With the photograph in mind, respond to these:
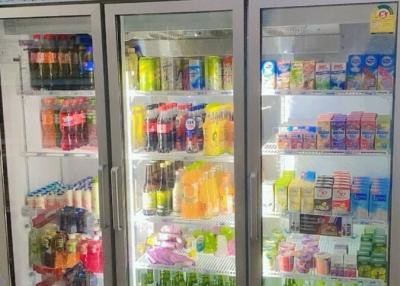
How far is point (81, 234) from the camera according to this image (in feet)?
10.3

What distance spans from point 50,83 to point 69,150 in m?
0.39

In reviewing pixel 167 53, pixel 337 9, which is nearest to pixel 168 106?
pixel 167 53

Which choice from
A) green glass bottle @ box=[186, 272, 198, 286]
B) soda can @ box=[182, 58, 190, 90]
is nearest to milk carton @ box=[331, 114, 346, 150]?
soda can @ box=[182, 58, 190, 90]

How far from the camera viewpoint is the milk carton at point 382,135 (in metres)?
2.46

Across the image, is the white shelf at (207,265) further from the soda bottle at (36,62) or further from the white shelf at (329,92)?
the soda bottle at (36,62)

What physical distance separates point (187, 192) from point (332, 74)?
981mm

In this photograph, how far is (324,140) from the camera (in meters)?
2.58

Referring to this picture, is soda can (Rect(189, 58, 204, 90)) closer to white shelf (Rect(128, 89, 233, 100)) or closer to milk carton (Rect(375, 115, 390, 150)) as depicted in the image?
white shelf (Rect(128, 89, 233, 100))

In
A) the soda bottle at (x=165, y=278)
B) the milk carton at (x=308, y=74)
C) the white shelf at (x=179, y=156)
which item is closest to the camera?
the milk carton at (x=308, y=74)

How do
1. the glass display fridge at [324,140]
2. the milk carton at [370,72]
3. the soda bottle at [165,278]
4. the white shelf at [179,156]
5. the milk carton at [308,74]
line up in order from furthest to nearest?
the soda bottle at [165,278], the white shelf at [179,156], the milk carton at [308,74], the milk carton at [370,72], the glass display fridge at [324,140]

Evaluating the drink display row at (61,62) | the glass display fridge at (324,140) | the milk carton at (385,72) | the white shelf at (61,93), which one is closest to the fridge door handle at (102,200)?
the white shelf at (61,93)

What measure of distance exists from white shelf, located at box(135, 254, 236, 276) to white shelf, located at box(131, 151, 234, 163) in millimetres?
572

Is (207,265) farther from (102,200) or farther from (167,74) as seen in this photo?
(167,74)

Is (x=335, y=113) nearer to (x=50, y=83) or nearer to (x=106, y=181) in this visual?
(x=106, y=181)
